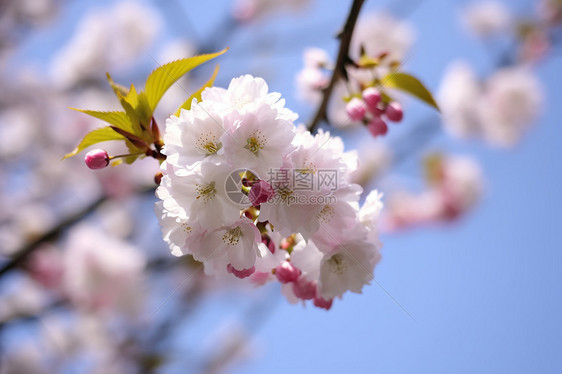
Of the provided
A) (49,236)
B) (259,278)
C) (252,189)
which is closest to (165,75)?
(252,189)

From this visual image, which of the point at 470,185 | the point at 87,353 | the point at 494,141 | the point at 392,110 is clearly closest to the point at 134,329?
the point at 87,353

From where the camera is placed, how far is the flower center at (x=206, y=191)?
24.5 inches

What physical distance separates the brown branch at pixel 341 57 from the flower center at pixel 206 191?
43cm

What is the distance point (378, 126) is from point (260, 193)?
0.50 metres

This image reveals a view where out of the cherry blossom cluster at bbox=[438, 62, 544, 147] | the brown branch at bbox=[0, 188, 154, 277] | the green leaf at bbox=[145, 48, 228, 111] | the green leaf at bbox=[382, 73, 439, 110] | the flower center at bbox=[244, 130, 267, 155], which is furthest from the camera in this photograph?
the cherry blossom cluster at bbox=[438, 62, 544, 147]

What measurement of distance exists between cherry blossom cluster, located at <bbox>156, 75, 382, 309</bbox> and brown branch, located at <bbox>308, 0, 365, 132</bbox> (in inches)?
10.5

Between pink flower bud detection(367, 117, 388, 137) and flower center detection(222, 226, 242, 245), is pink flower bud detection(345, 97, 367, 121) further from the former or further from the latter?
flower center detection(222, 226, 242, 245)

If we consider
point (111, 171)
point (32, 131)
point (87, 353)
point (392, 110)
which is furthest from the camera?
point (32, 131)

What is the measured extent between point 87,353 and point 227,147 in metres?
4.10

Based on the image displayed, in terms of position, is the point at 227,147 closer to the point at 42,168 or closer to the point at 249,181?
the point at 249,181

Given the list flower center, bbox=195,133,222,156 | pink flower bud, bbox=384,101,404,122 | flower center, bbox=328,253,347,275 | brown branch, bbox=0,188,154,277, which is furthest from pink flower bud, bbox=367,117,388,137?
→ brown branch, bbox=0,188,154,277

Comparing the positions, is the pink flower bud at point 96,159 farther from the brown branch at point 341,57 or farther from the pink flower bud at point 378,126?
the pink flower bud at point 378,126

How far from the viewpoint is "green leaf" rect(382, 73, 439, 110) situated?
91cm

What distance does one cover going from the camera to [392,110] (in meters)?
0.98
